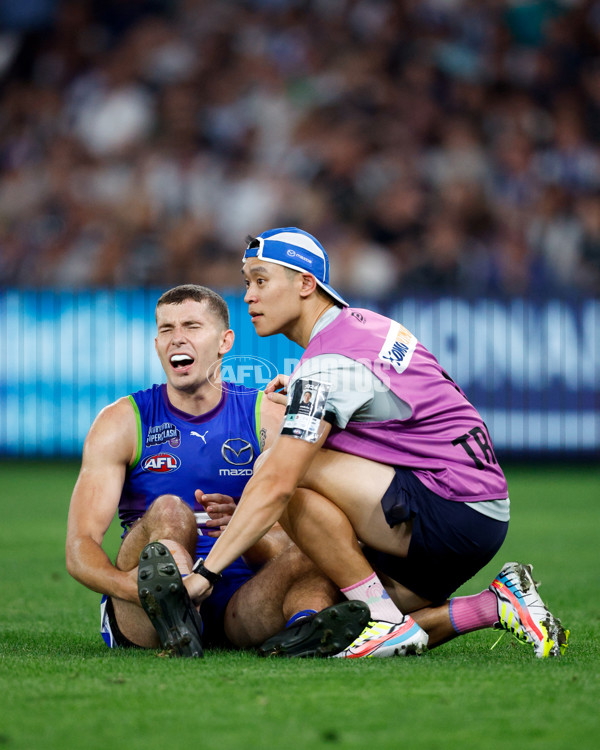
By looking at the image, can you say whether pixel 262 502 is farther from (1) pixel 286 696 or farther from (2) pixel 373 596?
(1) pixel 286 696

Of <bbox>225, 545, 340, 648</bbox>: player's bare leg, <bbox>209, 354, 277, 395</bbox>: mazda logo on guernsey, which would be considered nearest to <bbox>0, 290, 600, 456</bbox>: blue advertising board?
<bbox>209, 354, 277, 395</bbox>: mazda logo on guernsey

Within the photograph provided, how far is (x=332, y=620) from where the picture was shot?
12.5 ft

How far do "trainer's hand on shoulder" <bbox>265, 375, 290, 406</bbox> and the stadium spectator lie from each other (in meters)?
0.17

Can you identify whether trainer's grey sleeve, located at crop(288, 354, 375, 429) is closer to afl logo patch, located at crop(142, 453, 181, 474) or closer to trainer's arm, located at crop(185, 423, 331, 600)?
trainer's arm, located at crop(185, 423, 331, 600)

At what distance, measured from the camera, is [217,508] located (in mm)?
4305

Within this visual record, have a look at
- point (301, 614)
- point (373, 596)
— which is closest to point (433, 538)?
point (373, 596)

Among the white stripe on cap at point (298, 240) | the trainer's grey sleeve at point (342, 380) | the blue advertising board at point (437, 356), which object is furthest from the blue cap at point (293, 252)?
the blue advertising board at point (437, 356)

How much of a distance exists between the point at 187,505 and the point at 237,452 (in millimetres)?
374

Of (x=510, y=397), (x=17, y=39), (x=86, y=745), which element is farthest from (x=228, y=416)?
(x=17, y=39)

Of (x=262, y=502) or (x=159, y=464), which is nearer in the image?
(x=262, y=502)

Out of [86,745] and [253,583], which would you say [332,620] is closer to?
[253,583]

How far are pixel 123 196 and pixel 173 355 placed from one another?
40.7 ft

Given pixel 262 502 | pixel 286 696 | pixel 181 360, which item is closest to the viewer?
pixel 286 696

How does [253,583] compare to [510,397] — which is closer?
[253,583]
